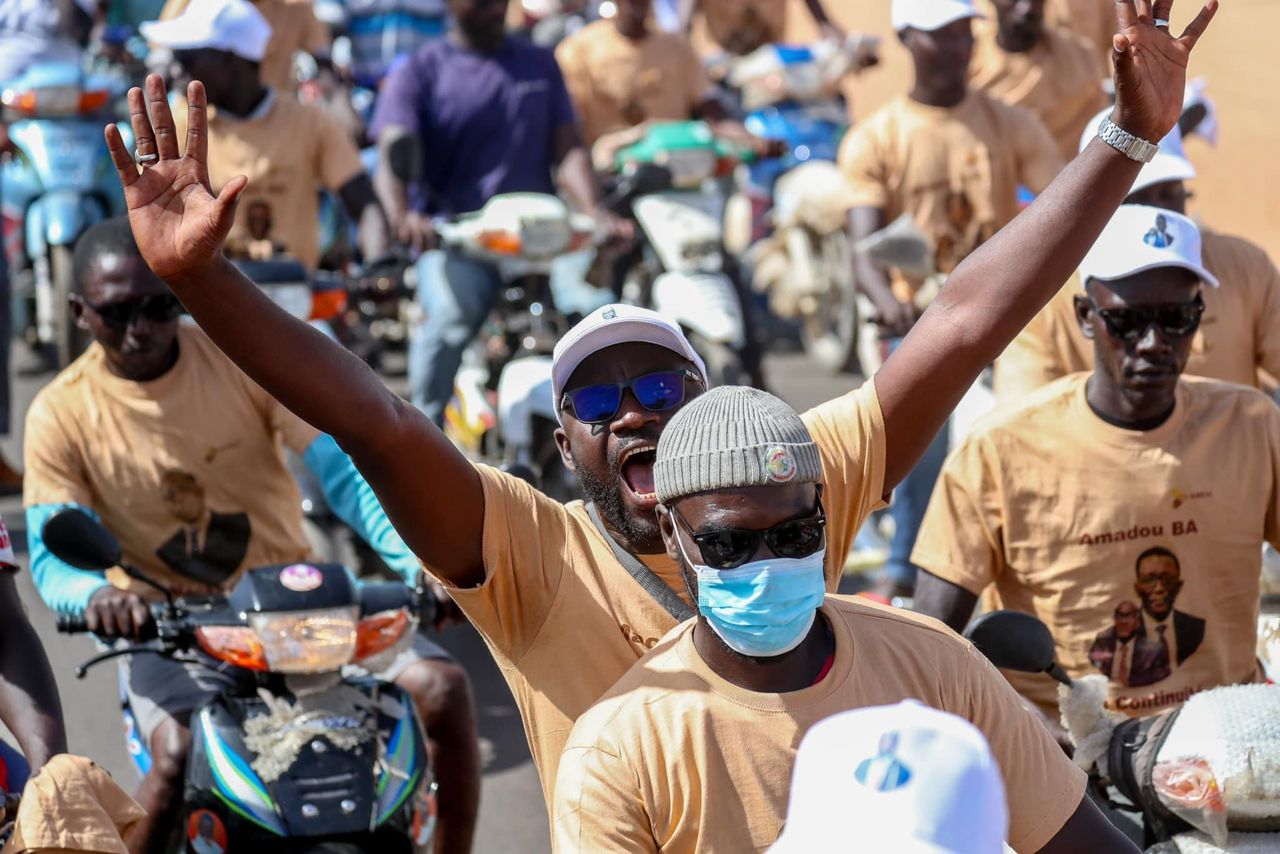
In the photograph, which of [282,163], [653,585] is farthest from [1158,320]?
[282,163]

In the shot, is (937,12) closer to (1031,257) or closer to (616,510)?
(1031,257)

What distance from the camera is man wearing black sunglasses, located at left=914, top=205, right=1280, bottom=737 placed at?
4.67m

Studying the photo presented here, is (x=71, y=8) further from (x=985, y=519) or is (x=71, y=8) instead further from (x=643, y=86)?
(x=985, y=519)

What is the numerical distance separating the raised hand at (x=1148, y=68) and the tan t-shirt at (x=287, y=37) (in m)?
8.28

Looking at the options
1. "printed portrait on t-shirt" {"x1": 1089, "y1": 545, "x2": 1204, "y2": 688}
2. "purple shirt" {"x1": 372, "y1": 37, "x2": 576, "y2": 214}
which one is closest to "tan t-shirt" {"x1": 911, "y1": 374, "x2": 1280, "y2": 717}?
"printed portrait on t-shirt" {"x1": 1089, "y1": 545, "x2": 1204, "y2": 688}

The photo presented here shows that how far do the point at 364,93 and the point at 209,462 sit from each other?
9150 millimetres

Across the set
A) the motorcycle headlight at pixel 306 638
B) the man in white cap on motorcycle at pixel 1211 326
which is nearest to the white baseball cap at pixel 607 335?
the motorcycle headlight at pixel 306 638

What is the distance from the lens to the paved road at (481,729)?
6.29 meters

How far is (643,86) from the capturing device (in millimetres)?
11109

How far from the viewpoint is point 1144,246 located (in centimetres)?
478

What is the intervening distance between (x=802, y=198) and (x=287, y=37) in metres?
3.15

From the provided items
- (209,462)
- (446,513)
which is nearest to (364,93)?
(209,462)

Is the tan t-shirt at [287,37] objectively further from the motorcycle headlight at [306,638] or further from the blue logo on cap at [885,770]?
the blue logo on cap at [885,770]

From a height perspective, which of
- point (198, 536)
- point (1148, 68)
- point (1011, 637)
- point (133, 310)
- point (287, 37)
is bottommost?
point (287, 37)
